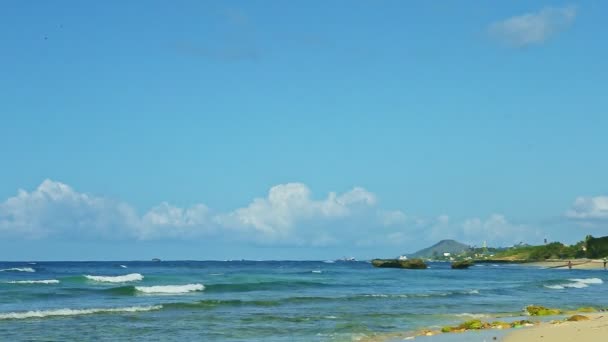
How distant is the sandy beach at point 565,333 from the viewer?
18.2m

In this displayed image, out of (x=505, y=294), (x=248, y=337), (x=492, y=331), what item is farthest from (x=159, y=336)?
(x=505, y=294)

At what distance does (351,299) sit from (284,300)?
3742mm

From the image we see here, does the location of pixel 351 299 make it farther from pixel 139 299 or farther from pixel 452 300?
pixel 139 299

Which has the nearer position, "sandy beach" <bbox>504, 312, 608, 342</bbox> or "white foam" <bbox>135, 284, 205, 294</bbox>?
"sandy beach" <bbox>504, 312, 608, 342</bbox>

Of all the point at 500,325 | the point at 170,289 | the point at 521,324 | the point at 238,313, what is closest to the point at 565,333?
the point at 500,325

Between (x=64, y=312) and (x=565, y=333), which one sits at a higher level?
(x=64, y=312)

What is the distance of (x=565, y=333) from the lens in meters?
19.5

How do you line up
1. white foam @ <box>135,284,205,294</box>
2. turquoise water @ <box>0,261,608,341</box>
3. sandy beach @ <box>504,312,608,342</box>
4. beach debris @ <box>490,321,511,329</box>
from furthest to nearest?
white foam @ <box>135,284,205,294</box>, turquoise water @ <box>0,261,608,341</box>, beach debris @ <box>490,321,511,329</box>, sandy beach @ <box>504,312,608,342</box>

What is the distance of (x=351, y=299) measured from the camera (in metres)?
40.4

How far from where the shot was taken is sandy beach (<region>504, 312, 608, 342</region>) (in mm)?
18219

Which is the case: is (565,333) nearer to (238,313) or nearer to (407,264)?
(238,313)

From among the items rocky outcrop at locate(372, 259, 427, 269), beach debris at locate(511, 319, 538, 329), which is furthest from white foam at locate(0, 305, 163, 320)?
rocky outcrop at locate(372, 259, 427, 269)

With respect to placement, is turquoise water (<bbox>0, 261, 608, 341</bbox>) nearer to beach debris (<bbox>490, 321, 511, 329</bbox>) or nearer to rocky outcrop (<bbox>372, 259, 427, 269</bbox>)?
beach debris (<bbox>490, 321, 511, 329</bbox>)

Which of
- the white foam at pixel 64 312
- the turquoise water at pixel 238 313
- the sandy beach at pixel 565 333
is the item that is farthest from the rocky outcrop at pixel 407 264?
the sandy beach at pixel 565 333
